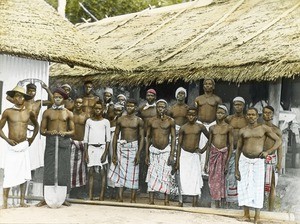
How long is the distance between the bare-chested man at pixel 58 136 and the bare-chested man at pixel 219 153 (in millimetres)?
2179

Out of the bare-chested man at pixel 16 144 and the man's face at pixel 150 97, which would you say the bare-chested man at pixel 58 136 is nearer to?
the bare-chested man at pixel 16 144

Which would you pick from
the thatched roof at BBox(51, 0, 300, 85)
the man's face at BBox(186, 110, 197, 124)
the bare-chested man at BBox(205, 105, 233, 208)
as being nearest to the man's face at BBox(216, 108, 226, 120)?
the bare-chested man at BBox(205, 105, 233, 208)

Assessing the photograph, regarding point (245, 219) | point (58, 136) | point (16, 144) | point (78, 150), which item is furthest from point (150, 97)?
point (245, 219)

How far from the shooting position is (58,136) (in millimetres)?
8562

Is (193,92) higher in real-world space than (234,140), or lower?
higher

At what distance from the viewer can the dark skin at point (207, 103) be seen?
31.1 feet

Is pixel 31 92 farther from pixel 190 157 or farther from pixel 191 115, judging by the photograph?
pixel 190 157

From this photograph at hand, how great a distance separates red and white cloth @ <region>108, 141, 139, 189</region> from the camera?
9406 mm

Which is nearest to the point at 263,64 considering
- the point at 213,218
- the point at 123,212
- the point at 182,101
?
the point at 182,101

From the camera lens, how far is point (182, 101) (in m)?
9.70

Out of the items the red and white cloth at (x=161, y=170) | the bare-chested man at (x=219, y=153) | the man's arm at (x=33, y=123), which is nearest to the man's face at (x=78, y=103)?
the man's arm at (x=33, y=123)

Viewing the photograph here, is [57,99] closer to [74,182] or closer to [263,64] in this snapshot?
[74,182]

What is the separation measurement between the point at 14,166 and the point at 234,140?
11.1 feet

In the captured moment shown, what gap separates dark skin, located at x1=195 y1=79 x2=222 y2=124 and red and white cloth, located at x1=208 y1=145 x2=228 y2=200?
745 mm
